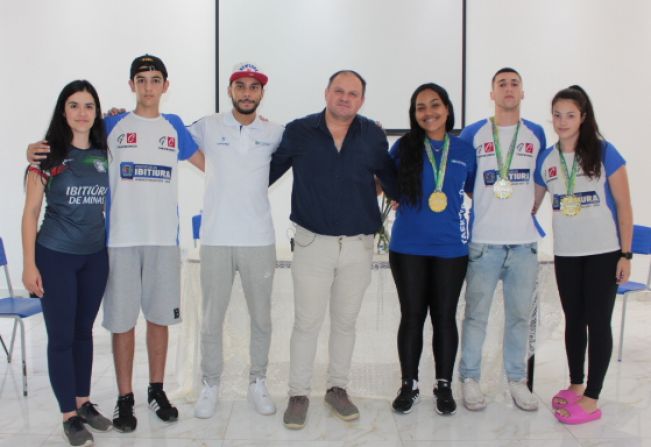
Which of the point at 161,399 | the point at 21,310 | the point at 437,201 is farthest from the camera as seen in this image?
the point at 21,310

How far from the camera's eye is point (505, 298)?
2.72m

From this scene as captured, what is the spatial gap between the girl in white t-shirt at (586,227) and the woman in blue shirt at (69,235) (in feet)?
6.31

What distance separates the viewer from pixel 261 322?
2.64 metres

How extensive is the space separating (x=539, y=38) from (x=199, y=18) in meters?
2.79

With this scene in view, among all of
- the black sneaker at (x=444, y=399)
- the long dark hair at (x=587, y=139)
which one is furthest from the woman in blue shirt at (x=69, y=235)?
the long dark hair at (x=587, y=139)

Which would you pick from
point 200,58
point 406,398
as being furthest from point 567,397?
point 200,58

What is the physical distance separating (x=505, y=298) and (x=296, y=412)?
1.08 metres

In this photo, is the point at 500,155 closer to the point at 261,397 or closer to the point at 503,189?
the point at 503,189

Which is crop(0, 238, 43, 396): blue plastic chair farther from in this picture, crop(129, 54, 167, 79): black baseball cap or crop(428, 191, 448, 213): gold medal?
crop(428, 191, 448, 213): gold medal

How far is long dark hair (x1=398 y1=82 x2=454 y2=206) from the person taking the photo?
8.32 feet

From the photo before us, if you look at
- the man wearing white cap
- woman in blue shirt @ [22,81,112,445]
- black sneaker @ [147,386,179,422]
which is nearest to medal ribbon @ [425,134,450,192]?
the man wearing white cap

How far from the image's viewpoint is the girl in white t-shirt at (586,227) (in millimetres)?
2525

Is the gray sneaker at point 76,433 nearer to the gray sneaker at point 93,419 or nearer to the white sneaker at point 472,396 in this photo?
the gray sneaker at point 93,419

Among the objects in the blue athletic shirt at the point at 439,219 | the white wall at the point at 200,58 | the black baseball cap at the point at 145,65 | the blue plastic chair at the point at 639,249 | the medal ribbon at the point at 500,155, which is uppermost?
the white wall at the point at 200,58
